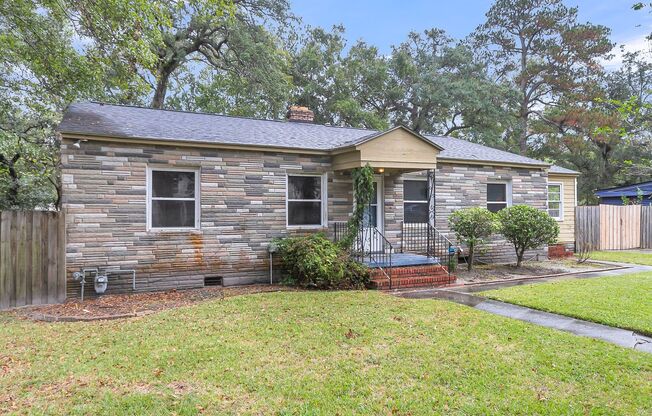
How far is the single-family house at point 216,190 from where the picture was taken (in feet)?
25.8

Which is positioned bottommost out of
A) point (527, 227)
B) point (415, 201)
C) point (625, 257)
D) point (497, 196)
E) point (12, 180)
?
point (625, 257)

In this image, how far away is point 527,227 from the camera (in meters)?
10.6

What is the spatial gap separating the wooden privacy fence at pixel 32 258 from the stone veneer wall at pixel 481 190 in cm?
832

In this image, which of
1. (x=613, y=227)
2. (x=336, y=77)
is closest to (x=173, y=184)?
(x=613, y=227)

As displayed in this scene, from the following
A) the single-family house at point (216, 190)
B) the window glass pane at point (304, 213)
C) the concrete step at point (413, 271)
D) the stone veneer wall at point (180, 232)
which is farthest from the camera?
the window glass pane at point (304, 213)

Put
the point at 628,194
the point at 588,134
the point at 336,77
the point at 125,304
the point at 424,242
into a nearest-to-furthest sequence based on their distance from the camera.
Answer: the point at 125,304 → the point at 424,242 → the point at 628,194 → the point at 588,134 → the point at 336,77

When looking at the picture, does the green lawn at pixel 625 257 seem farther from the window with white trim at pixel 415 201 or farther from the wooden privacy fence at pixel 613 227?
the window with white trim at pixel 415 201

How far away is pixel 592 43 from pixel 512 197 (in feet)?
59.6

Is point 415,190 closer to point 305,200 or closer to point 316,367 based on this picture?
point 305,200

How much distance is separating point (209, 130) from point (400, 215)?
17.9 feet

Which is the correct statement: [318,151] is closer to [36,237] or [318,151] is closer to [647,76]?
[36,237]

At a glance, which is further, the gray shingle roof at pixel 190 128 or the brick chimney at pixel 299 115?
the brick chimney at pixel 299 115

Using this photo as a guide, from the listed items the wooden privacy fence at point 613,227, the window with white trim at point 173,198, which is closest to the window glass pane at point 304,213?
the window with white trim at point 173,198

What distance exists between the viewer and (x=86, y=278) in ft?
25.4
